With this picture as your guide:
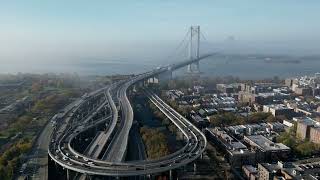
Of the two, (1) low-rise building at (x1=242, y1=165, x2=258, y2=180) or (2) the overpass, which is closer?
(2) the overpass

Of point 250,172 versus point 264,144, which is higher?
point 264,144

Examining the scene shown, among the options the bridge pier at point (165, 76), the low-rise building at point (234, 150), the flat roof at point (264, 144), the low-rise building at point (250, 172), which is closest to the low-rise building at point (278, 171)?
the low-rise building at point (250, 172)

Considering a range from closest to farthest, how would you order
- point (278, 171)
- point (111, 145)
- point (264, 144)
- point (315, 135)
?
point (278, 171) → point (111, 145) → point (264, 144) → point (315, 135)

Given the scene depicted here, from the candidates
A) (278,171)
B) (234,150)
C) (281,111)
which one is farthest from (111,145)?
(281,111)

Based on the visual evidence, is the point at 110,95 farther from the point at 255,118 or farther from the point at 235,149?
the point at 235,149

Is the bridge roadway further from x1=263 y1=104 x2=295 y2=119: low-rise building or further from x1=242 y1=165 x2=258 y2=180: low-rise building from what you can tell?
x1=263 y1=104 x2=295 y2=119: low-rise building

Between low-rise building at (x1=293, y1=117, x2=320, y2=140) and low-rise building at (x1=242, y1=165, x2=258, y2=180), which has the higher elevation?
low-rise building at (x1=293, y1=117, x2=320, y2=140)

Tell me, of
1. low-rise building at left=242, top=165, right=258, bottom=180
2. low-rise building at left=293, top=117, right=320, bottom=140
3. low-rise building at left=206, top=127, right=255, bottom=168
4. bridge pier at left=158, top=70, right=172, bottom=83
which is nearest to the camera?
low-rise building at left=242, top=165, right=258, bottom=180

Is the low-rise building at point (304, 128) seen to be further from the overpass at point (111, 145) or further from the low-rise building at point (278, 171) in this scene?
the overpass at point (111, 145)

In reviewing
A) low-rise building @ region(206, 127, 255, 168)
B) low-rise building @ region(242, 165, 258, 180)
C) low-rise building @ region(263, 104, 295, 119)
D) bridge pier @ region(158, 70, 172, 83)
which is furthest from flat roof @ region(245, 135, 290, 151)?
bridge pier @ region(158, 70, 172, 83)

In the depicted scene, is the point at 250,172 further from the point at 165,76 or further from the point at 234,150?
the point at 165,76

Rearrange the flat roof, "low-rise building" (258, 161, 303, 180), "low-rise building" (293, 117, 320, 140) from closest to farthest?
"low-rise building" (258, 161, 303, 180) < the flat roof < "low-rise building" (293, 117, 320, 140)
